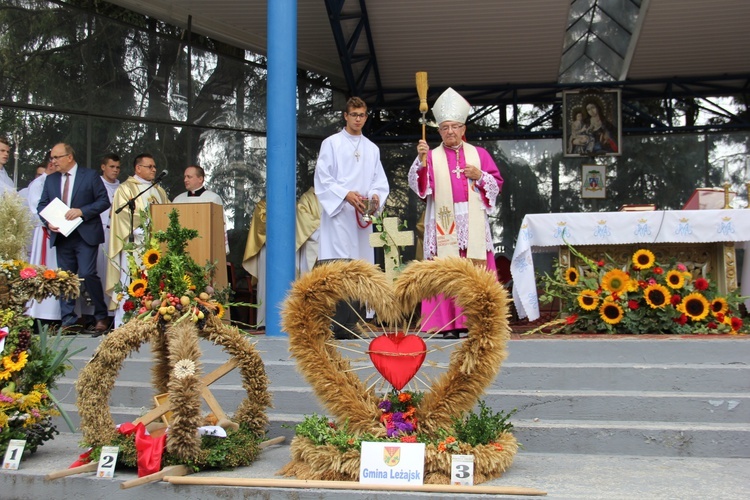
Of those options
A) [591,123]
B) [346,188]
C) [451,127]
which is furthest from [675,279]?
[591,123]

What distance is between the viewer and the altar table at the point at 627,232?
711cm

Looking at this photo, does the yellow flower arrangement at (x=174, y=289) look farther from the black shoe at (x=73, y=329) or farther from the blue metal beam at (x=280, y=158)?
the black shoe at (x=73, y=329)

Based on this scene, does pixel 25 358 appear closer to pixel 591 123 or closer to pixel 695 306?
pixel 695 306

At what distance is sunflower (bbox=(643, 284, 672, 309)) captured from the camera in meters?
6.74

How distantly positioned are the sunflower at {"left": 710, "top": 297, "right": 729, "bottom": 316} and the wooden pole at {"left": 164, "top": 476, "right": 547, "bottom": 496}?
3.66 m

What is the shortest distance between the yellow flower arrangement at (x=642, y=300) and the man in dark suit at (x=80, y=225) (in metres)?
3.93

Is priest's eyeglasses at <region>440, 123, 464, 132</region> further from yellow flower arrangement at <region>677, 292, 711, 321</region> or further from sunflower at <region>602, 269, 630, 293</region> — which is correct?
yellow flower arrangement at <region>677, 292, 711, 321</region>

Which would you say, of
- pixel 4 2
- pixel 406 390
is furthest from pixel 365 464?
pixel 4 2

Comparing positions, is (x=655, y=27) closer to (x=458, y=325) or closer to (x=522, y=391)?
(x=458, y=325)

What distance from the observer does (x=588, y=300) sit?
696 centimetres

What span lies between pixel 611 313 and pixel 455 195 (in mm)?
1483

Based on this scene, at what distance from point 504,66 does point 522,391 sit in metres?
8.14

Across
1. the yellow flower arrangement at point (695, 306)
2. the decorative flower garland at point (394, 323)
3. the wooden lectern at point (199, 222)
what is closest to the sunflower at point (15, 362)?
the decorative flower garland at point (394, 323)

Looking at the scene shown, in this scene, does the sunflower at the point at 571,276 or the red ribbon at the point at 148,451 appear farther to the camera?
the sunflower at the point at 571,276
